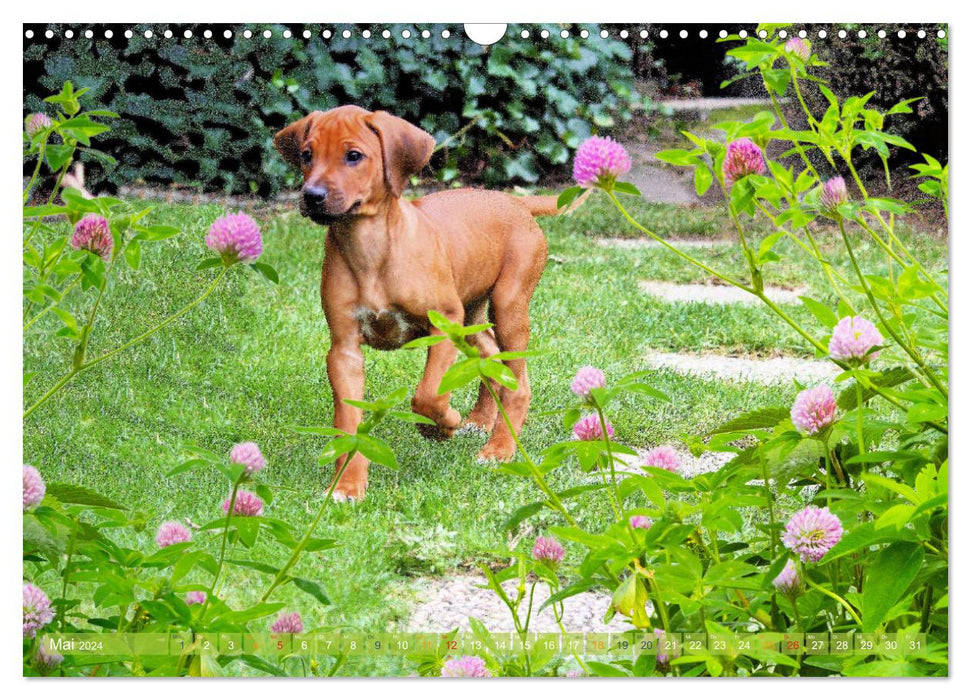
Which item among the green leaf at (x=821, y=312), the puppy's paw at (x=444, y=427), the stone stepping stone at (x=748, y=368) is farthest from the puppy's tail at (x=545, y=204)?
the green leaf at (x=821, y=312)

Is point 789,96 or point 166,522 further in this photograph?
point 789,96

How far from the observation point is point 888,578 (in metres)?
1.74

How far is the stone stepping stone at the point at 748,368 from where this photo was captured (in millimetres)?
2551

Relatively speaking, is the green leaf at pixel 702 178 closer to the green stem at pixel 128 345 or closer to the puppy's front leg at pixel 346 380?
the puppy's front leg at pixel 346 380

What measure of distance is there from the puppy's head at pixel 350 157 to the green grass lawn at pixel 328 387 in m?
0.09

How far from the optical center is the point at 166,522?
230 cm

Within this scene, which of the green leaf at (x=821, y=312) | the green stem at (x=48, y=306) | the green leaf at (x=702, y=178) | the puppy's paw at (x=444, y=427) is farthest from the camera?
the puppy's paw at (x=444, y=427)

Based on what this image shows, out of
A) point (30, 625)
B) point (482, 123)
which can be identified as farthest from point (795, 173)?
point (30, 625)

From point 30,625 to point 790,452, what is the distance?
1.51 metres

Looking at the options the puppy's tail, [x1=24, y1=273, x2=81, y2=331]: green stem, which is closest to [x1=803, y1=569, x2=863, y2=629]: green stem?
the puppy's tail

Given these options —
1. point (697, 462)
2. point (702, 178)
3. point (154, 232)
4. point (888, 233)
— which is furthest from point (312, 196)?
point (888, 233)

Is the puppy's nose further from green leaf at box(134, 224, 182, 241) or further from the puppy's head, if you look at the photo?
green leaf at box(134, 224, 182, 241)
